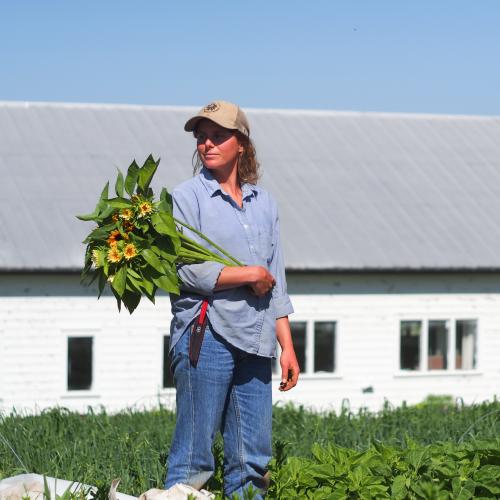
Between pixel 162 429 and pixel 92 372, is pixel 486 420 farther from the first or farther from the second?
pixel 92 372

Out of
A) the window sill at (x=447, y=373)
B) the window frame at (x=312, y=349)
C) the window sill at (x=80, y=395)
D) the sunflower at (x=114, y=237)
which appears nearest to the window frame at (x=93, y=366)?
the window sill at (x=80, y=395)

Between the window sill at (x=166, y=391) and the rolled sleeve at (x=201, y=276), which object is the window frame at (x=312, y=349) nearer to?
the window sill at (x=166, y=391)

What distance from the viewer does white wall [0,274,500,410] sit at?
1534cm

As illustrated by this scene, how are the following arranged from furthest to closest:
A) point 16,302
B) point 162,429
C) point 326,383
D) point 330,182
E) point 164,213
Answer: point 330,182
point 326,383
point 16,302
point 162,429
point 164,213

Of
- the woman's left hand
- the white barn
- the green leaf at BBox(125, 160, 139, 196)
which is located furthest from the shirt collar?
the white barn

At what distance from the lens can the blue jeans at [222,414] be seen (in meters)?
4.61

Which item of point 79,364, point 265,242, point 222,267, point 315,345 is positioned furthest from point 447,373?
point 222,267

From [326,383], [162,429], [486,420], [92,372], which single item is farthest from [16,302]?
[486,420]

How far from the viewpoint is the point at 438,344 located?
59.0 ft

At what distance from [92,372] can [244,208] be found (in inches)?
444

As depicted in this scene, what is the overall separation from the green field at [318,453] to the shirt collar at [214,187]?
3.79ft

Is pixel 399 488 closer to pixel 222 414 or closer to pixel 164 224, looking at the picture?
pixel 222 414

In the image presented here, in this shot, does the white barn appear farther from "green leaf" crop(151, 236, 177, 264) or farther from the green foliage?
"green leaf" crop(151, 236, 177, 264)

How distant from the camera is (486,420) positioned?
8.33 metres
